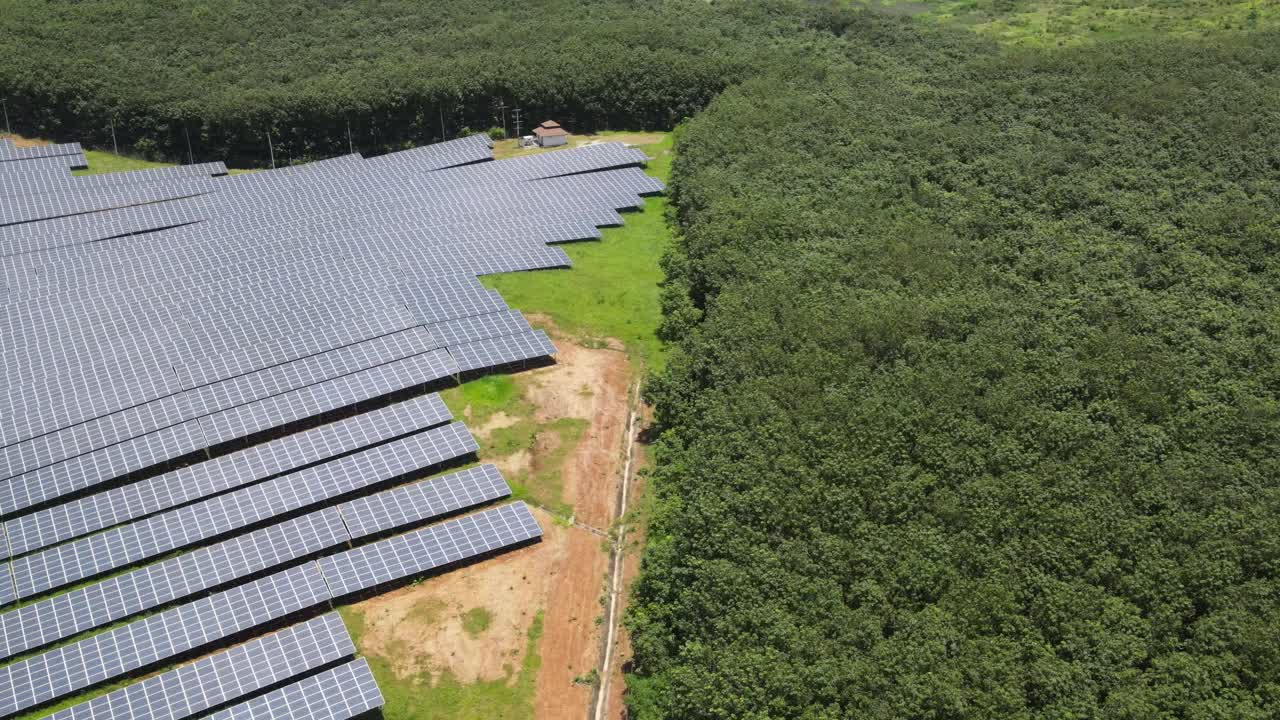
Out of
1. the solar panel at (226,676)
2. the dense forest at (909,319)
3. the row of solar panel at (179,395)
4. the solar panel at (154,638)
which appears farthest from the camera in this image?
the row of solar panel at (179,395)

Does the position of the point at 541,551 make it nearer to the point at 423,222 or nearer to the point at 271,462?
the point at 271,462

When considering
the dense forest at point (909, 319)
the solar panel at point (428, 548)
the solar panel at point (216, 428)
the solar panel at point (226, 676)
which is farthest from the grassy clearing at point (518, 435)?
the solar panel at point (226, 676)

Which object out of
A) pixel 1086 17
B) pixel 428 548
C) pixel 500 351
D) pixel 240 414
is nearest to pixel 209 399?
pixel 240 414

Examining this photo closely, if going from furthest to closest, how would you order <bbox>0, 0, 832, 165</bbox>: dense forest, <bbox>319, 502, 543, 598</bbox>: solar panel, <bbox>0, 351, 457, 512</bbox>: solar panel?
<bbox>0, 0, 832, 165</bbox>: dense forest < <bbox>0, 351, 457, 512</bbox>: solar panel < <bbox>319, 502, 543, 598</bbox>: solar panel

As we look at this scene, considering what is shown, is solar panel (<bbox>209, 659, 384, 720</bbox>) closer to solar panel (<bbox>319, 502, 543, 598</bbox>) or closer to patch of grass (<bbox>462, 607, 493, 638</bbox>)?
solar panel (<bbox>319, 502, 543, 598</bbox>)

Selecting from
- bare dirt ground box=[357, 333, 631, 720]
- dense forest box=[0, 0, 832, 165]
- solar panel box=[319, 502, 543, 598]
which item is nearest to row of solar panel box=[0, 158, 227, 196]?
dense forest box=[0, 0, 832, 165]

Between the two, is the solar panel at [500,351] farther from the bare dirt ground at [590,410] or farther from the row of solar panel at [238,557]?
the row of solar panel at [238,557]
